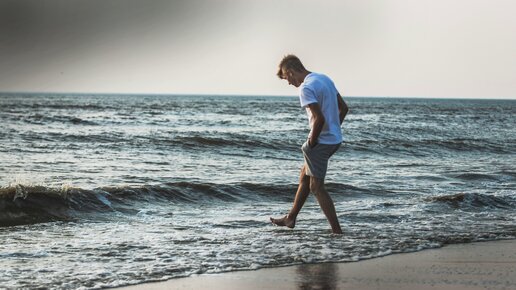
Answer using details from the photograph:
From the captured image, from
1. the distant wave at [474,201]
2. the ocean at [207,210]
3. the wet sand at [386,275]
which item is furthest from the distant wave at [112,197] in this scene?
the wet sand at [386,275]

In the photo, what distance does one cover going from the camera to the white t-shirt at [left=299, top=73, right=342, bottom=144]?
21.6 ft

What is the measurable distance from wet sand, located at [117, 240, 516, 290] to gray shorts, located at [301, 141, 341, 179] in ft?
4.12

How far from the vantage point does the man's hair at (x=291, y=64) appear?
22.3 feet

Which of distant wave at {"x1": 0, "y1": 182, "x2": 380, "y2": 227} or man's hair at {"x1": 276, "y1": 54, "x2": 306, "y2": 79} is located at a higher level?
man's hair at {"x1": 276, "y1": 54, "x2": 306, "y2": 79}

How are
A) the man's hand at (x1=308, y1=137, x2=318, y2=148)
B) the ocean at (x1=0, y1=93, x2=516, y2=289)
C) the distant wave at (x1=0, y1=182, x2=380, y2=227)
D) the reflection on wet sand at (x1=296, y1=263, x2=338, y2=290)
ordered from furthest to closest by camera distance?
the distant wave at (x1=0, y1=182, x2=380, y2=227)
the man's hand at (x1=308, y1=137, x2=318, y2=148)
the ocean at (x1=0, y1=93, x2=516, y2=289)
the reflection on wet sand at (x1=296, y1=263, x2=338, y2=290)

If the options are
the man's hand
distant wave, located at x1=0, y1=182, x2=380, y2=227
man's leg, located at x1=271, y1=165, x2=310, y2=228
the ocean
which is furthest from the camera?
distant wave, located at x1=0, y1=182, x2=380, y2=227

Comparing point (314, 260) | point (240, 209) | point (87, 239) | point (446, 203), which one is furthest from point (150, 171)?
point (314, 260)

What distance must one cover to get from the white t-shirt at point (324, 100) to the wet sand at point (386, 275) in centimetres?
136

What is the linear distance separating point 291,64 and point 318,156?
35.5 inches

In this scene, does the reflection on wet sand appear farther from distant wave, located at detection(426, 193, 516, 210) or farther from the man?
distant wave, located at detection(426, 193, 516, 210)

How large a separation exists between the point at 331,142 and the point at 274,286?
2.31 meters

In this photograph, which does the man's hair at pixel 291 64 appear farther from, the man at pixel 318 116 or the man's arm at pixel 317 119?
the man's arm at pixel 317 119

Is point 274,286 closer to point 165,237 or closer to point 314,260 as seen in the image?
point 314,260

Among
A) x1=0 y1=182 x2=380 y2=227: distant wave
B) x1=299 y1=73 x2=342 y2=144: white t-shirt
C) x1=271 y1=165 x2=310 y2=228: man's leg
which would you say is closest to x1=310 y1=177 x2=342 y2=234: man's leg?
x1=271 y1=165 x2=310 y2=228: man's leg
